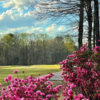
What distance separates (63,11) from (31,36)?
114 feet

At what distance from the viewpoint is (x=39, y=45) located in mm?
45656

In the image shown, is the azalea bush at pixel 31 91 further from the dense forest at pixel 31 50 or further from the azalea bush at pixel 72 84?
the dense forest at pixel 31 50

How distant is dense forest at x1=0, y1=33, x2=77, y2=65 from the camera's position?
4450 cm

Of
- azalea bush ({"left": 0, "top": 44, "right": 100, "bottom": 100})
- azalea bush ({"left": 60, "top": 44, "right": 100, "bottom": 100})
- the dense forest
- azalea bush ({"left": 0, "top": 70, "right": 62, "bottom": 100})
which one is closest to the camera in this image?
azalea bush ({"left": 0, "top": 70, "right": 62, "bottom": 100})

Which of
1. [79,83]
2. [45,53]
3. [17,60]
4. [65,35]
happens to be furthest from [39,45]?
[79,83]

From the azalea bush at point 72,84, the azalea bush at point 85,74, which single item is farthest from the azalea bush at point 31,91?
the azalea bush at point 85,74

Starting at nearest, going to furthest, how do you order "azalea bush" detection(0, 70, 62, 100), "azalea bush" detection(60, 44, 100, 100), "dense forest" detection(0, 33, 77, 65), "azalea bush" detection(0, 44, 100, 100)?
"azalea bush" detection(0, 70, 62, 100) < "azalea bush" detection(0, 44, 100, 100) < "azalea bush" detection(60, 44, 100, 100) < "dense forest" detection(0, 33, 77, 65)

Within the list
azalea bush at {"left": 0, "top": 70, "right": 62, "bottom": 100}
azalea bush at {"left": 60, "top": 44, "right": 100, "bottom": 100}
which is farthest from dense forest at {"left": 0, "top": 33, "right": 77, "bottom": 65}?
azalea bush at {"left": 0, "top": 70, "right": 62, "bottom": 100}

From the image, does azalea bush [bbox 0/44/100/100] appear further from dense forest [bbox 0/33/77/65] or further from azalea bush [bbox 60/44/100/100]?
dense forest [bbox 0/33/77/65]

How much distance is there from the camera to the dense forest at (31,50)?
146 feet

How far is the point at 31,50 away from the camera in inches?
1783

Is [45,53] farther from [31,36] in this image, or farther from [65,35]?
[65,35]

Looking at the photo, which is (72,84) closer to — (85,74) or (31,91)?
(85,74)

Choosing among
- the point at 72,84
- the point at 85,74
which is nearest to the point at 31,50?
the point at 85,74
